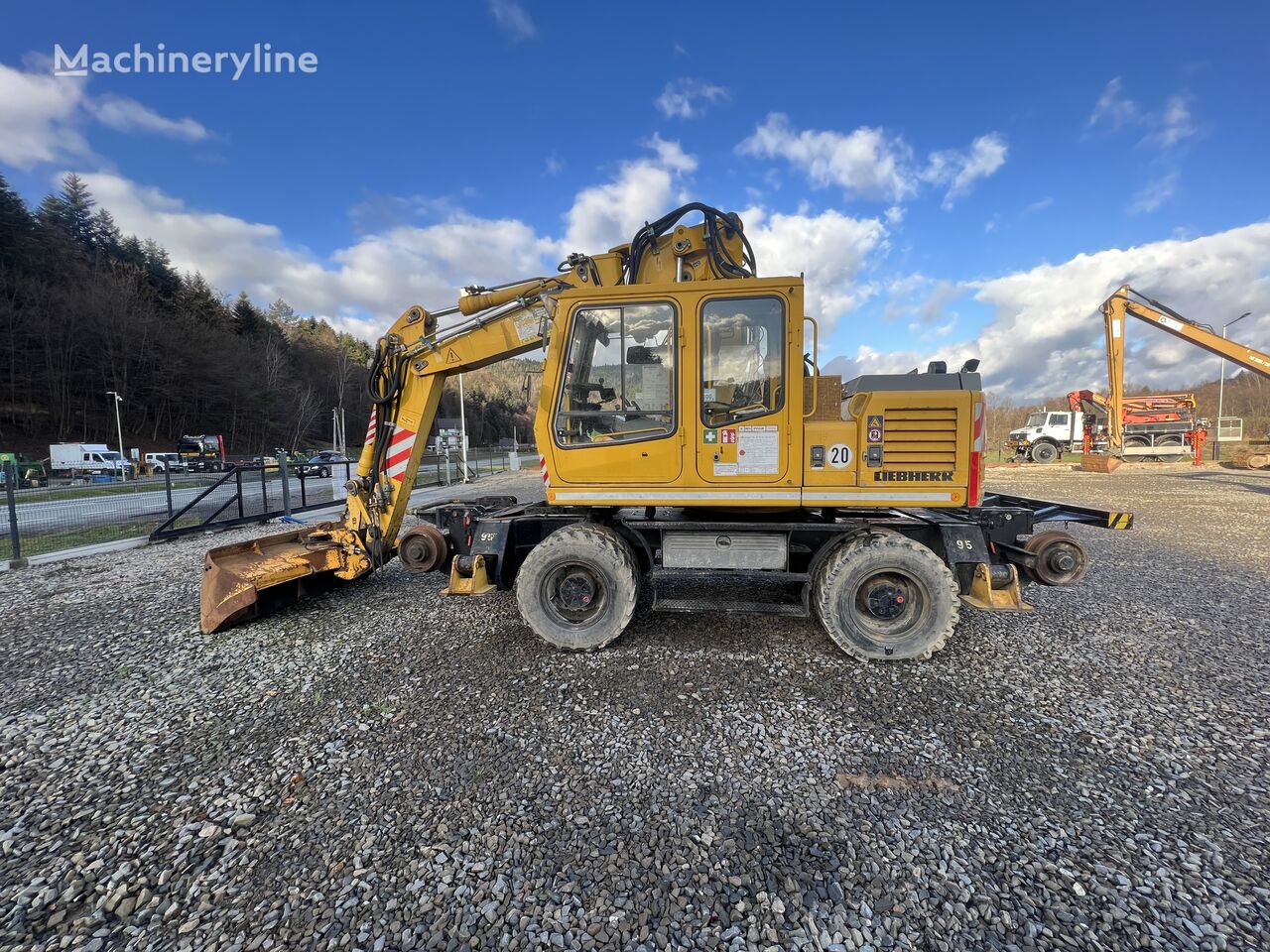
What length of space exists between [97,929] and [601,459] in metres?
3.58

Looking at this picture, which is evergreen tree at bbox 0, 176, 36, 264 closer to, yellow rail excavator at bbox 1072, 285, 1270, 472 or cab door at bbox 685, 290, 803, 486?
cab door at bbox 685, 290, 803, 486

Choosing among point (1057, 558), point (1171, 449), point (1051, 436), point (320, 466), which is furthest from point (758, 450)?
point (1171, 449)

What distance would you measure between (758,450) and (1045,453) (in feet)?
111

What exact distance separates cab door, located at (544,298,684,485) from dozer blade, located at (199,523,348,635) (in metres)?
3.05

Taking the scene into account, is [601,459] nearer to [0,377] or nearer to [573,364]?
[573,364]

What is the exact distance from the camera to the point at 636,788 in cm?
271

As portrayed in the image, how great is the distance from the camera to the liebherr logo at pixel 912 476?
407 cm

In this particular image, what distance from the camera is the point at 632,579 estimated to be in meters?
4.39

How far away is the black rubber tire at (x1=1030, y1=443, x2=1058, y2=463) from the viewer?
28.9 metres

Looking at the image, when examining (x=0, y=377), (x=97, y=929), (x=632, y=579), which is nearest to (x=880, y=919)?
(x=632, y=579)

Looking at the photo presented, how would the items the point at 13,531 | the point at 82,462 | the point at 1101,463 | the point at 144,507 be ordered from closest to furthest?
the point at 13,531, the point at 144,507, the point at 1101,463, the point at 82,462

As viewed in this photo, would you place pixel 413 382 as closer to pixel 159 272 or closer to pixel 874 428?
pixel 874 428

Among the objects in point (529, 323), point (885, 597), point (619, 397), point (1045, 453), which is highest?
point (529, 323)

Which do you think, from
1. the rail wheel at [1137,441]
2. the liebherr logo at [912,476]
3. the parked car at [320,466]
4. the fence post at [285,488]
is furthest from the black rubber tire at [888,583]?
the rail wheel at [1137,441]
